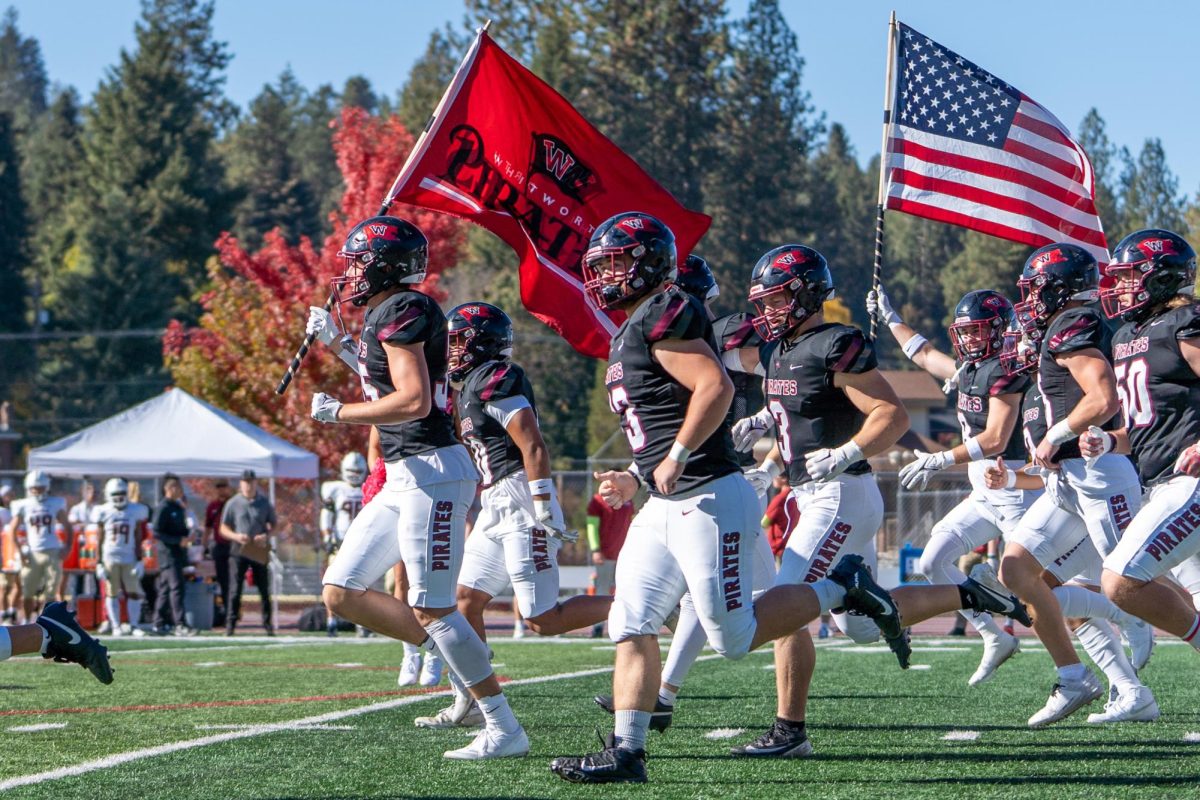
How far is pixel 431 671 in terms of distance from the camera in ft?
31.8

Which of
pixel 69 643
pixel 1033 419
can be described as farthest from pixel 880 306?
pixel 69 643

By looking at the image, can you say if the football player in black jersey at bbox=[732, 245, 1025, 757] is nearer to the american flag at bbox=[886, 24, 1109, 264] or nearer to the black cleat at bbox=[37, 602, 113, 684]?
the black cleat at bbox=[37, 602, 113, 684]

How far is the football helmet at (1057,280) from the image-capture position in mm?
7652

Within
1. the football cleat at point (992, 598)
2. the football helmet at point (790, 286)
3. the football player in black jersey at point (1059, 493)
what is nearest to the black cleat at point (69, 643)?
the football helmet at point (790, 286)

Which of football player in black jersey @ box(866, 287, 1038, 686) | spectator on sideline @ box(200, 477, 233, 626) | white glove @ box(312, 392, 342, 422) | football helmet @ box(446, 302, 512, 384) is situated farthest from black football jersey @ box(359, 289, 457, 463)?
spectator on sideline @ box(200, 477, 233, 626)

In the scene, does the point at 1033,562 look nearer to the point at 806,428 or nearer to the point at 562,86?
the point at 806,428

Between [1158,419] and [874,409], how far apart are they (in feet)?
4.64

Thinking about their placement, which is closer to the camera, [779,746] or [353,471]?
[779,746]

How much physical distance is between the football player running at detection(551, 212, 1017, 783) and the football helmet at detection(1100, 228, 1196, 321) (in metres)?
2.26

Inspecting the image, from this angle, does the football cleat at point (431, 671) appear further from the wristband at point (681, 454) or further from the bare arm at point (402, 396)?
the wristband at point (681, 454)

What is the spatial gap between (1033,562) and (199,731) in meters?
4.04

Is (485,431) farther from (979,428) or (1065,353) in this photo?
(1065,353)

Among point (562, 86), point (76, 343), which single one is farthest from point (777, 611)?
point (76, 343)

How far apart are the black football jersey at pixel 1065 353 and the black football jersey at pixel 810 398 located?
3.26 ft
